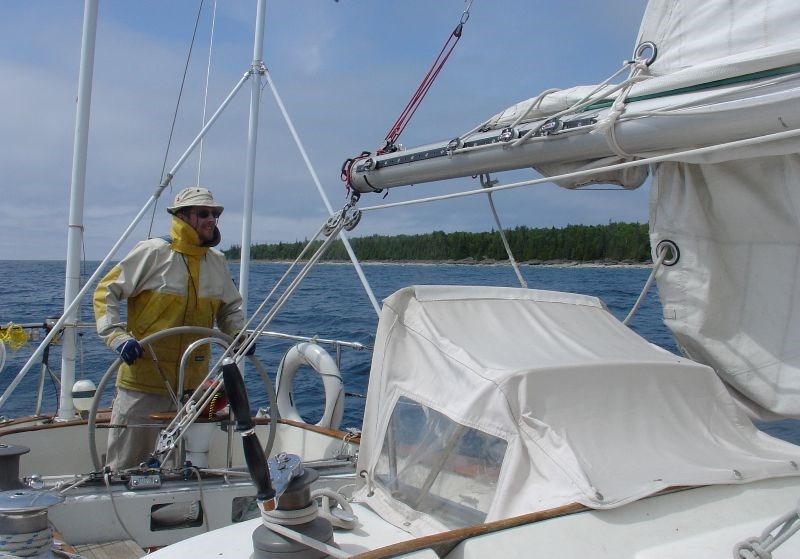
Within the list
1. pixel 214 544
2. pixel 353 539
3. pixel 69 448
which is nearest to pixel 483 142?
pixel 353 539

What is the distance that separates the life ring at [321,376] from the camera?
461cm

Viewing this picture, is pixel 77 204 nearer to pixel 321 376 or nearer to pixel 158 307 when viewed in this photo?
pixel 158 307

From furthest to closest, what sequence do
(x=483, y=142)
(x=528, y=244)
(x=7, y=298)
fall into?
(x=528, y=244) < (x=7, y=298) < (x=483, y=142)

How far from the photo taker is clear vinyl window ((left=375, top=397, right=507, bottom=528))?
→ 2.14 meters

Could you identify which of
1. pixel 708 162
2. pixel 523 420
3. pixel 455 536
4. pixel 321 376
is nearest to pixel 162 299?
pixel 321 376

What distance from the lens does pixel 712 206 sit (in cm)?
283

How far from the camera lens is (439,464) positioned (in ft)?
7.47

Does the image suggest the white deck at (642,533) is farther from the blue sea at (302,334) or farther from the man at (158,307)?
the blue sea at (302,334)

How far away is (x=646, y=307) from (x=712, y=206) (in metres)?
14.9

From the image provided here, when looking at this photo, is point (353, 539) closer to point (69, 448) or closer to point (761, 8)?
point (761, 8)

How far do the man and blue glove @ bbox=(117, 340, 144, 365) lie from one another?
0.79 ft

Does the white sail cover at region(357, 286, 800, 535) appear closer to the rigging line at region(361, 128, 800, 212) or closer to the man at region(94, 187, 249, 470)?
the rigging line at region(361, 128, 800, 212)

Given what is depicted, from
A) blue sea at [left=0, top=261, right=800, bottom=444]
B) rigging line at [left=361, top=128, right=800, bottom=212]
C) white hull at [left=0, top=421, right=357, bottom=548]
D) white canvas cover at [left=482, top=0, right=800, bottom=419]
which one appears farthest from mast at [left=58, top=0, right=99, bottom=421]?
white canvas cover at [left=482, top=0, right=800, bottom=419]


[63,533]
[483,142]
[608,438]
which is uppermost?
[483,142]
